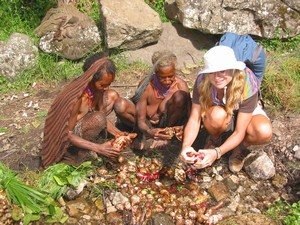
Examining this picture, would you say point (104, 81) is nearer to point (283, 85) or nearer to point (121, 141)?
point (121, 141)

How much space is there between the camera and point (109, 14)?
5.64 meters

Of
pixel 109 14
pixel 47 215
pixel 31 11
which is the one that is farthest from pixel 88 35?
pixel 47 215

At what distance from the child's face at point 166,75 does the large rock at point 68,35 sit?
7.81ft

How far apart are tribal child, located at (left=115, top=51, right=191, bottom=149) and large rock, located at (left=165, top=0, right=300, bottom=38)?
205 centimetres

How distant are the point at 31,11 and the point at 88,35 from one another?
144 centimetres

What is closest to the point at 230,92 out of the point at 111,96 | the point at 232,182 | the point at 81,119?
the point at 232,182

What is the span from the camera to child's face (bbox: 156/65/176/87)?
11.7ft

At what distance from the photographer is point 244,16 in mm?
5645

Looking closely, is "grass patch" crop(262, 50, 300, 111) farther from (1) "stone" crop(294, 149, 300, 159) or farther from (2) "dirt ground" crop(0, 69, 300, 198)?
(1) "stone" crop(294, 149, 300, 159)

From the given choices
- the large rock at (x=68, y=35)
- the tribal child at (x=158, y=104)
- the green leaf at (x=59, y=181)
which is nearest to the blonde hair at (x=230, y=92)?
the tribal child at (x=158, y=104)

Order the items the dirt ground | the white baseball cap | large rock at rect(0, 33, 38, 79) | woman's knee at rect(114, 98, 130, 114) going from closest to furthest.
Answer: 1. the white baseball cap
2. woman's knee at rect(114, 98, 130, 114)
3. the dirt ground
4. large rock at rect(0, 33, 38, 79)

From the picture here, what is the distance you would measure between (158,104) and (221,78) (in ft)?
3.23

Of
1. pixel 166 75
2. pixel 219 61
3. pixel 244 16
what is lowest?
pixel 244 16

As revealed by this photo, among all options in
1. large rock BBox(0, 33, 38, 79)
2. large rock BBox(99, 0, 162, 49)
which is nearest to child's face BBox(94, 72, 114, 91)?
large rock BBox(99, 0, 162, 49)
